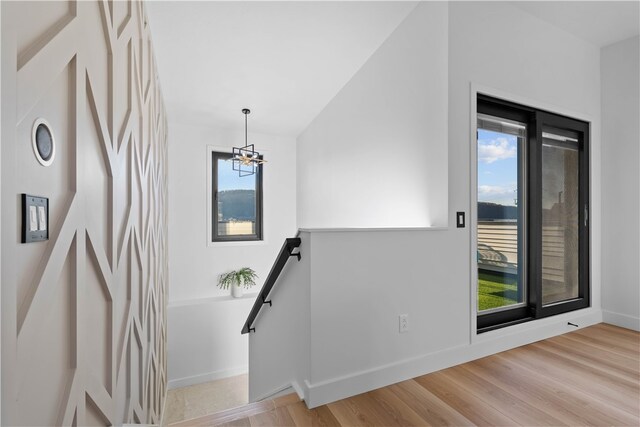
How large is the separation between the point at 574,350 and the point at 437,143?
187 cm

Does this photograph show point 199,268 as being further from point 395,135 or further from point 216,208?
point 395,135

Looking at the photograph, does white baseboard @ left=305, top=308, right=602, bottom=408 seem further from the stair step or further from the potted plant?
the potted plant

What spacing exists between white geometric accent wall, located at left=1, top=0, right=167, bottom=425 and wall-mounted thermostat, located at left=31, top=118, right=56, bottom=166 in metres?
0.01

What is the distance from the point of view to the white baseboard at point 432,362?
5.64ft

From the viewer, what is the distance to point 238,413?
63.8 inches

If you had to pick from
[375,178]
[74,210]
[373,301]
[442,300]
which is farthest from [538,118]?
[74,210]

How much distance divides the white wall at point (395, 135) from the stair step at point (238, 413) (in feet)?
4.82

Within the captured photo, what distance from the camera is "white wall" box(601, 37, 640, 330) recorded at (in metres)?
2.79

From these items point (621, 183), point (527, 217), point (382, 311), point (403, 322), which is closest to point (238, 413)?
point (382, 311)

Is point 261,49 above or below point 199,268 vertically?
above

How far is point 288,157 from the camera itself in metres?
5.16

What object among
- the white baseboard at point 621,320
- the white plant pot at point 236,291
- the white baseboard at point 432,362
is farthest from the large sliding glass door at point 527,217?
the white plant pot at point 236,291

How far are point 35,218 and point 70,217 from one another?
0.16 metres

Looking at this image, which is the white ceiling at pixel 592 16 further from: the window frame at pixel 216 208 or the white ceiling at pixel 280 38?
the window frame at pixel 216 208
